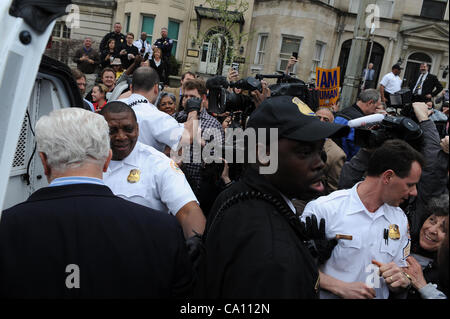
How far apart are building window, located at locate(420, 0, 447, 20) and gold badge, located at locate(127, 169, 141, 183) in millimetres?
22244

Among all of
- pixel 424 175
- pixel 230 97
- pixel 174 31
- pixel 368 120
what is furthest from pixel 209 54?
pixel 424 175

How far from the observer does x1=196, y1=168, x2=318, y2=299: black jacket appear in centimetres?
119

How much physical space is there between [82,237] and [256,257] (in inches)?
26.2

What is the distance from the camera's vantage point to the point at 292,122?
4.92 ft

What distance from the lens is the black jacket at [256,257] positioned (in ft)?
3.92

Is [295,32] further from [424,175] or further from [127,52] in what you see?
[424,175]

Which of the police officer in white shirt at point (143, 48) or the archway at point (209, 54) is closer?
the police officer in white shirt at point (143, 48)

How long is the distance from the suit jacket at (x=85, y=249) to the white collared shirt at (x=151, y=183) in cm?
96

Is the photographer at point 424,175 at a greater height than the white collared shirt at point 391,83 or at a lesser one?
lesser

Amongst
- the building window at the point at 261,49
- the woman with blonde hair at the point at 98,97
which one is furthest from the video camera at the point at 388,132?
the building window at the point at 261,49

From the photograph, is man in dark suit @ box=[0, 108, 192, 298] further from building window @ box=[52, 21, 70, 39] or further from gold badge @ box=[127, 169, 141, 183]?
building window @ box=[52, 21, 70, 39]

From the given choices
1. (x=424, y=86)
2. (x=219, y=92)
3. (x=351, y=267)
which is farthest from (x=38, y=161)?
(x=424, y=86)

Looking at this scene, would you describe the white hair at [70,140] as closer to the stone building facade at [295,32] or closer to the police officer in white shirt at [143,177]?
the police officer in white shirt at [143,177]

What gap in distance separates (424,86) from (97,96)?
8961mm
